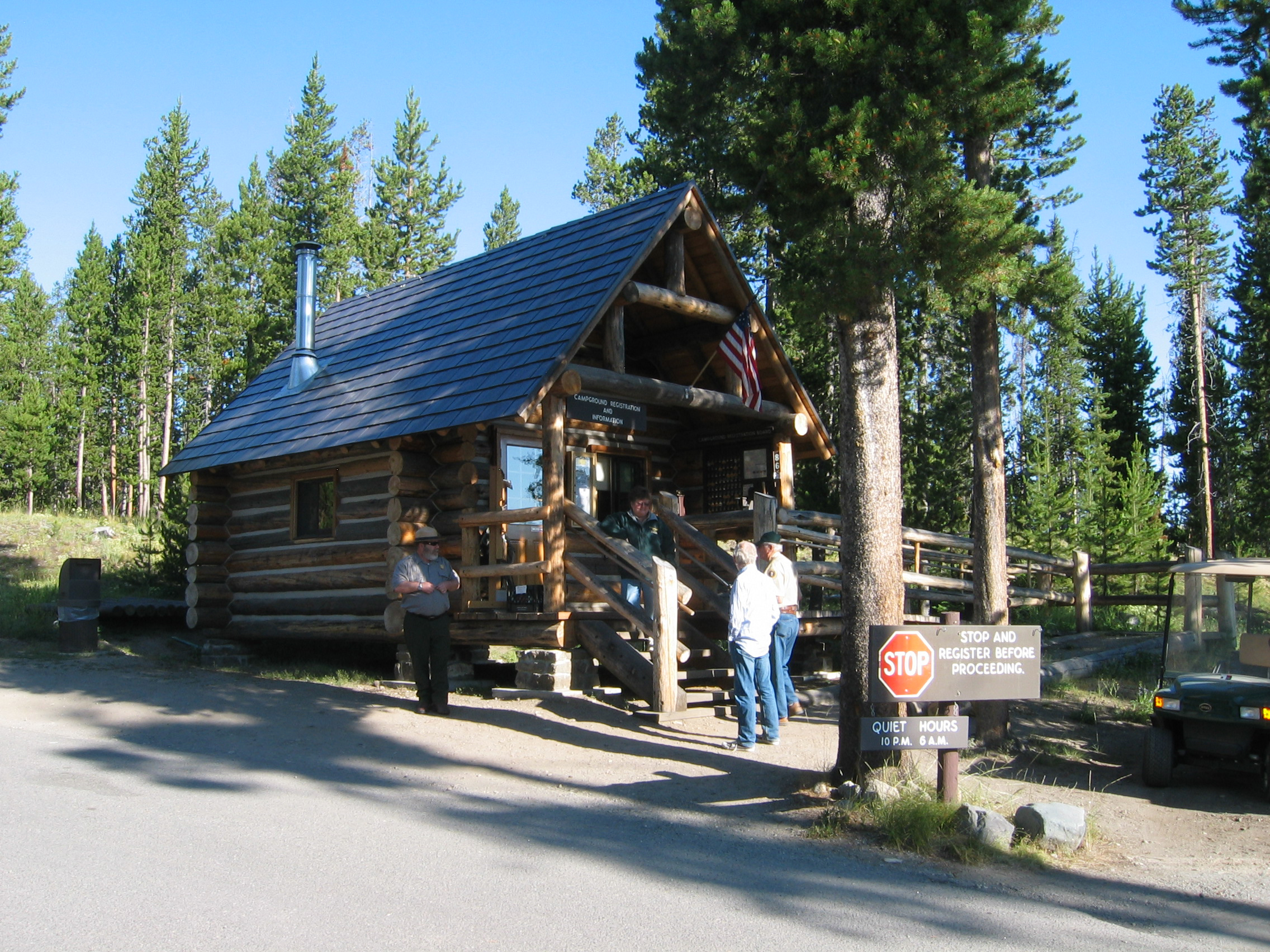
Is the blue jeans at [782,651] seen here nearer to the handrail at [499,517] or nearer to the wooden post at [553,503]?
the wooden post at [553,503]

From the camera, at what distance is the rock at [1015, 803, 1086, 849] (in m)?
6.43

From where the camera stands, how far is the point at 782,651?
33.3 ft

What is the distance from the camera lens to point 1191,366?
4078 cm

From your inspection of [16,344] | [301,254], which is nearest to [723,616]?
[301,254]

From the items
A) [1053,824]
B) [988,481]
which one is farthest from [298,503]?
[1053,824]

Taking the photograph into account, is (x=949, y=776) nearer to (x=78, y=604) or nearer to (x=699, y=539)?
(x=699, y=539)

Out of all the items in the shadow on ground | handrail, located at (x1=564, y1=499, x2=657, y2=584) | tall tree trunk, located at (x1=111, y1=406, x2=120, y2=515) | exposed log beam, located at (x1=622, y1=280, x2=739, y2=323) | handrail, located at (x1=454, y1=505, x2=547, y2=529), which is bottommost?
the shadow on ground

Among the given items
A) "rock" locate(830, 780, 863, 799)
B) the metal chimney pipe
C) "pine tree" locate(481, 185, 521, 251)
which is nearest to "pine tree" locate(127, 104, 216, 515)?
"pine tree" locate(481, 185, 521, 251)

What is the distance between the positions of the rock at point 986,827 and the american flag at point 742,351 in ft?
25.5

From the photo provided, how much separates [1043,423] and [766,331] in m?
32.4

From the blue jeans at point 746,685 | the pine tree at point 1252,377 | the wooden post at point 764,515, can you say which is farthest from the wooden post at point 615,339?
the pine tree at point 1252,377

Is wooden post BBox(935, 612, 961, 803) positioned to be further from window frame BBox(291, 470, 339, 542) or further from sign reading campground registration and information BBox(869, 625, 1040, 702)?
window frame BBox(291, 470, 339, 542)

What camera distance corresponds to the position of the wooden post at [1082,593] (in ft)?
55.8

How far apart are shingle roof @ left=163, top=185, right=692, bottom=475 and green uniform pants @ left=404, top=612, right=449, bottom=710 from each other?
2.32m
